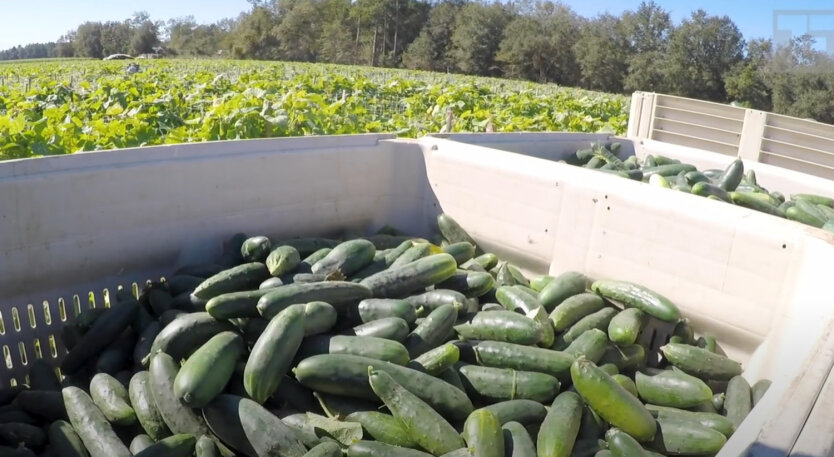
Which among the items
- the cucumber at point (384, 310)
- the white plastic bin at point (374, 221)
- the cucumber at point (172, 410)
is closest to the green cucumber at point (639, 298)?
the white plastic bin at point (374, 221)

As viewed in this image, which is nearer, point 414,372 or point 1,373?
point 414,372

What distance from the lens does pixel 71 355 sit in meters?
2.69

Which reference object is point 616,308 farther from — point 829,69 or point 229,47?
point 229,47

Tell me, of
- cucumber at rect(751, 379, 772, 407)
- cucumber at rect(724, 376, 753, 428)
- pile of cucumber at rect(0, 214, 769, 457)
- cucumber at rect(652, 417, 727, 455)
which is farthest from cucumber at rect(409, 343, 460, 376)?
cucumber at rect(751, 379, 772, 407)

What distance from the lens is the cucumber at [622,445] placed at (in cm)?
203

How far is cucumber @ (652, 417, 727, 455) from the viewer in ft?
7.05

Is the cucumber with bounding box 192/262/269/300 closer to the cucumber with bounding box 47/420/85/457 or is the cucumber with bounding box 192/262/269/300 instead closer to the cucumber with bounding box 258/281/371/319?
the cucumber with bounding box 258/281/371/319

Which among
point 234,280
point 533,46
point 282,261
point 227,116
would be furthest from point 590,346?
point 533,46

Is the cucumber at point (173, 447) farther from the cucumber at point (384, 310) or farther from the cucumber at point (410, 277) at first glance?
the cucumber at point (410, 277)

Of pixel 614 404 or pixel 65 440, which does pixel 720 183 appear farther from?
pixel 65 440

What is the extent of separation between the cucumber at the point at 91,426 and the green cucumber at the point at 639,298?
6.92ft

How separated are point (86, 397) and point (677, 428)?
2.12 meters

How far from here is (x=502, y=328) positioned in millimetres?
2678

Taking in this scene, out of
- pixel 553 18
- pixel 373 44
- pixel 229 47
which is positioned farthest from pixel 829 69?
pixel 229 47
